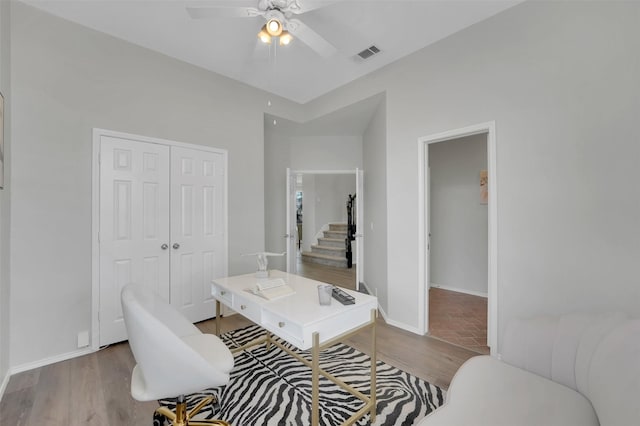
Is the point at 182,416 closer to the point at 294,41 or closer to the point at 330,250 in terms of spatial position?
the point at 294,41

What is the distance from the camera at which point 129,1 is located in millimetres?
2254

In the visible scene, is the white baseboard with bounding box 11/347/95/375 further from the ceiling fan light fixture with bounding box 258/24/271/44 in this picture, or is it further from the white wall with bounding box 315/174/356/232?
the white wall with bounding box 315/174/356/232

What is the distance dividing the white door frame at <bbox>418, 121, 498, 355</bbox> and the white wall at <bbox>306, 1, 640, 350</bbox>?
0.05m

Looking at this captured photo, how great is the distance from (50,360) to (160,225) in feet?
4.70

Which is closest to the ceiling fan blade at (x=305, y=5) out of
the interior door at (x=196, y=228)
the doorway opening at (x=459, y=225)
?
the interior door at (x=196, y=228)

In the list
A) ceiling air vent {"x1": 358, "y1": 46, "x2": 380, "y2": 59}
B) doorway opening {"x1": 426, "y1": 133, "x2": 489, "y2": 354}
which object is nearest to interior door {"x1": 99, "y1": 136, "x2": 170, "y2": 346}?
ceiling air vent {"x1": 358, "y1": 46, "x2": 380, "y2": 59}

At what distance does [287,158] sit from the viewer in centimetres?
496

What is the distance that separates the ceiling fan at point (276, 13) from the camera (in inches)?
73.0

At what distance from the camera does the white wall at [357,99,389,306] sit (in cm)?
343

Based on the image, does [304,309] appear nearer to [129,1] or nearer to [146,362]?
[146,362]

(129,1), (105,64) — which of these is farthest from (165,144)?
(129,1)

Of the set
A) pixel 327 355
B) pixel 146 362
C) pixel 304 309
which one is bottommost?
pixel 327 355

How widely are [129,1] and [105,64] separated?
0.72m

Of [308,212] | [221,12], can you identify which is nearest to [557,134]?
[221,12]
